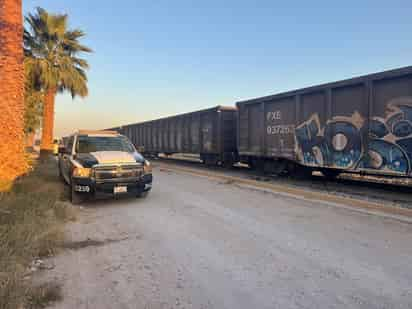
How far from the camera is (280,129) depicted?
10.1m

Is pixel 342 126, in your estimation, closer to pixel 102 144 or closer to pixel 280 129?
pixel 280 129

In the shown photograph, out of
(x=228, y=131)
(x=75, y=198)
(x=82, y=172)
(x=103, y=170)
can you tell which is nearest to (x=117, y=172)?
(x=103, y=170)

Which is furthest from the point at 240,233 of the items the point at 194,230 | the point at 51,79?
the point at 51,79

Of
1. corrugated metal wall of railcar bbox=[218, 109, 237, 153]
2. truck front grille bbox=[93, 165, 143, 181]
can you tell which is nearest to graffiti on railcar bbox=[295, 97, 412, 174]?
corrugated metal wall of railcar bbox=[218, 109, 237, 153]

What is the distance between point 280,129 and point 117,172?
633 centimetres

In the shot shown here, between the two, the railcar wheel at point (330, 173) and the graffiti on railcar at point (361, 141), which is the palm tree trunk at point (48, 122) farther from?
the railcar wheel at point (330, 173)

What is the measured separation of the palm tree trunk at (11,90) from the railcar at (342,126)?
Result: 819 centimetres

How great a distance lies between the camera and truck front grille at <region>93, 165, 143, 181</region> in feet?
19.9

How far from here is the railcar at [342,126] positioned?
22.3 ft

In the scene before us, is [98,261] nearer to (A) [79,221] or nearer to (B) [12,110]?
(A) [79,221]

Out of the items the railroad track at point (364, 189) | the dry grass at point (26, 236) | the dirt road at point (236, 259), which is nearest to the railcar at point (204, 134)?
the railroad track at point (364, 189)

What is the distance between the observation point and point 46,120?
706 inches

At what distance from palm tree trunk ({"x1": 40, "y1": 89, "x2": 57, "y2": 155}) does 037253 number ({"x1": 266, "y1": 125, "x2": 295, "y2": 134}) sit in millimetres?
14774

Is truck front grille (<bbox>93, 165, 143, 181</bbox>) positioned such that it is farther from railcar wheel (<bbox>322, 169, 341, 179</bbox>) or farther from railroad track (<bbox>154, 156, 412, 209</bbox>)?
railcar wheel (<bbox>322, 169, 341, 179</bbox>)
